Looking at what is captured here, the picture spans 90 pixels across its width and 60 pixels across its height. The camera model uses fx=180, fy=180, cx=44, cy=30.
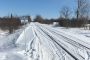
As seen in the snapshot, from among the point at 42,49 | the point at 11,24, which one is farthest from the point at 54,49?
the point at 11,24

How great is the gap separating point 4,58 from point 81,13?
5858cm

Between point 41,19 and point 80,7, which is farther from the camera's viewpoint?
point 41,19

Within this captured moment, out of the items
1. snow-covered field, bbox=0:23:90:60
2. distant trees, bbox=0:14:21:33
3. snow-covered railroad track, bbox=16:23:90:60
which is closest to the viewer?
snow-covered field, bbox=0:23:90:60

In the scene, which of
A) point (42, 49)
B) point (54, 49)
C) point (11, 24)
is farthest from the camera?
point (11, 24)

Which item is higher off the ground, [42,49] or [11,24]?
[11,24]

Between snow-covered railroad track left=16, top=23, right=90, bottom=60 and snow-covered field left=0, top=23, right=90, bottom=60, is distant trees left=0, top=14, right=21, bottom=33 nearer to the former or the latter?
snow-covered field left=0, top=23, right=90, bottom=60

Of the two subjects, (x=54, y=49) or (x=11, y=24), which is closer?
(x=54, y=49)

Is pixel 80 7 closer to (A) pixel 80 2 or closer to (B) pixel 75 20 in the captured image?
(A) pixel 80 2

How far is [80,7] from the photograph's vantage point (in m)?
64.6

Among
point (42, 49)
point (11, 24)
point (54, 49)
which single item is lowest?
point (54, 49)

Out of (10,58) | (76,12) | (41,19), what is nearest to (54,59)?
(10,58)

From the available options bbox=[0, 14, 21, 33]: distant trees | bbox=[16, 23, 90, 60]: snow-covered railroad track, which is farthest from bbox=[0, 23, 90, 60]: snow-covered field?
bbox=[0, 14, 21, 33]: distant trees

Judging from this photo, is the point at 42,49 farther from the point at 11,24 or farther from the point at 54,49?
the point at 11,24

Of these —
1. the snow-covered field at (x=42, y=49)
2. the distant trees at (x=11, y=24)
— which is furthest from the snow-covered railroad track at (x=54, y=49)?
the distant trees at (x=11, y=24)
